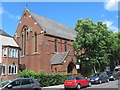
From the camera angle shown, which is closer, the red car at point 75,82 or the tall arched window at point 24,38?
the red car at point 75,82

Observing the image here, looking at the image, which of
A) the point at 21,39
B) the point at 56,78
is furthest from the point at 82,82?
the point at 21,39

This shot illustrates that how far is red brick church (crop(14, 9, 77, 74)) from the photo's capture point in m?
31.0

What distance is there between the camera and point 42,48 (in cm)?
3247

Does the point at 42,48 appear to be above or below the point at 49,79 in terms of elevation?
above

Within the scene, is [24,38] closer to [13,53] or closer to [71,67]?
[13,53]

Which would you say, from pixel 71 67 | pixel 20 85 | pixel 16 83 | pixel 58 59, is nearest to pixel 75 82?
pixel 20 85

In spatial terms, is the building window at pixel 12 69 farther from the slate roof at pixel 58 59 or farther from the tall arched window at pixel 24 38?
the slate roof at pixel 58 59

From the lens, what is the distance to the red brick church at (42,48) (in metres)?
31.0

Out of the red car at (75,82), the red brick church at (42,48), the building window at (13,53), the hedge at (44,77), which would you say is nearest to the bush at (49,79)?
the hedge at (44,77)

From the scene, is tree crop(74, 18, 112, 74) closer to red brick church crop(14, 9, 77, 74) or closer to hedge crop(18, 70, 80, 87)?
red brick church crop(14, 9, 77, 74)

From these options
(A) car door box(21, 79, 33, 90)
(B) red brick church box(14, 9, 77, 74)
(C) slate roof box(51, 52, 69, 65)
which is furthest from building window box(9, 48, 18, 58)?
(A) car door box(21, 79, 33, 90)

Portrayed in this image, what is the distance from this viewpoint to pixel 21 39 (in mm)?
38312

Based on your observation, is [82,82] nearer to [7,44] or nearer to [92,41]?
[92,41]

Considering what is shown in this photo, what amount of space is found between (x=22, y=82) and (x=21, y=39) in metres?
27.3
